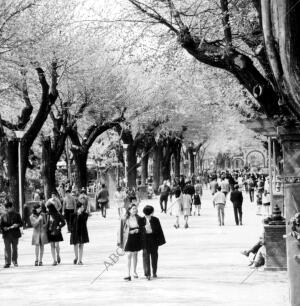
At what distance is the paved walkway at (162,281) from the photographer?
12.5 m

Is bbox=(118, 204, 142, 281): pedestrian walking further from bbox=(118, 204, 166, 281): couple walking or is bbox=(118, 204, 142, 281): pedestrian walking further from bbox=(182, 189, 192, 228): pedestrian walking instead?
bbox=(182, 189, 192, 228): pedestrian walking

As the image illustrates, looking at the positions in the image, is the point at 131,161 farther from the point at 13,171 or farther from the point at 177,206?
the point at 177,206

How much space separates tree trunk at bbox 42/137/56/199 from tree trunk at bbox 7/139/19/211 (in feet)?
11.4

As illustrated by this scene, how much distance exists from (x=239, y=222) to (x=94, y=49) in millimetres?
9728

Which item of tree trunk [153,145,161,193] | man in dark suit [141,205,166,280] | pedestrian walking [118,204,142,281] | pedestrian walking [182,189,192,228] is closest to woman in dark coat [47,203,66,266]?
pedestrian walking [118,204,142,281]

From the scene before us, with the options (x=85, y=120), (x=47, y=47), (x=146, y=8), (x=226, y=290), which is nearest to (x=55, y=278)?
(x=226, y=290)

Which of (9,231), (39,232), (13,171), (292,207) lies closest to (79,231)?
(39,232)

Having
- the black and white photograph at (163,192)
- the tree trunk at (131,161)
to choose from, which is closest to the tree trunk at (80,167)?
the black and white photograph at (163,192)

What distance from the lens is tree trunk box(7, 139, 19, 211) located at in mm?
28391

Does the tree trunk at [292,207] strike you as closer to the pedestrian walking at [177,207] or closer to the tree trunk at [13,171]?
the pedestrian walking at [177,207]

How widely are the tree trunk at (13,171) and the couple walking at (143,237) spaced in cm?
1421

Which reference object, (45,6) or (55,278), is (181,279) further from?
(45,6)

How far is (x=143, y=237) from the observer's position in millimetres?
14695

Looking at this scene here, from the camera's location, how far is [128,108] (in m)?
43.0
